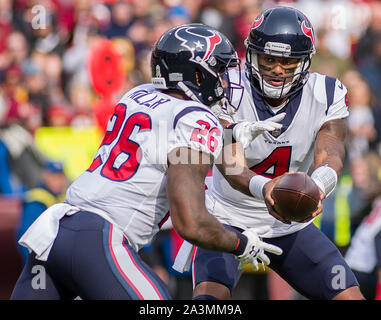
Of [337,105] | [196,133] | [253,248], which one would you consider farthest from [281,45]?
[253,248]

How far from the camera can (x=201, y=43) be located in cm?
417

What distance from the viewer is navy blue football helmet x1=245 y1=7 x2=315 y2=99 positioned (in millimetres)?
4766

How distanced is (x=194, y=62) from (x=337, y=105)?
1.15 metres

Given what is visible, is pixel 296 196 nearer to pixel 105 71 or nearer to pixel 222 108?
pixel 222 108

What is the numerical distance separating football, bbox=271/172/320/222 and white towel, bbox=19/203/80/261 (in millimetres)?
1049

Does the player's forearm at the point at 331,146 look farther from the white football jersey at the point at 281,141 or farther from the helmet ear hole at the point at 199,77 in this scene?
the helmet ear hole at the point at 199,77

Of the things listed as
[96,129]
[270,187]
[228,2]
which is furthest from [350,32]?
[270,187]

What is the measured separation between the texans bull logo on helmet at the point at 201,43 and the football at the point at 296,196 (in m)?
0.76

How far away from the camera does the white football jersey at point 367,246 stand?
7.14 m

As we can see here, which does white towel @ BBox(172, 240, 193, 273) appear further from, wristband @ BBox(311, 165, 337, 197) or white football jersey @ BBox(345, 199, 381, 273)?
white football jersey @ BBox(345, 199, 381, 273)

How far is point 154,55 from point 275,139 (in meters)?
0.94

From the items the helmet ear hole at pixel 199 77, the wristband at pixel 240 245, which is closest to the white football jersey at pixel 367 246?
the wristband at pixel 240 245
